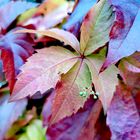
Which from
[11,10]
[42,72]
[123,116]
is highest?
[11,10]

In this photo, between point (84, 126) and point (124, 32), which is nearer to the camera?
point (124, 32)

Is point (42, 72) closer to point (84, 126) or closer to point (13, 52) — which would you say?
point (13, 52)

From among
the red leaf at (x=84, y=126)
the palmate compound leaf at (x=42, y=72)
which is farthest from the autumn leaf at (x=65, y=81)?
the red leaf at (x=84, y=126)

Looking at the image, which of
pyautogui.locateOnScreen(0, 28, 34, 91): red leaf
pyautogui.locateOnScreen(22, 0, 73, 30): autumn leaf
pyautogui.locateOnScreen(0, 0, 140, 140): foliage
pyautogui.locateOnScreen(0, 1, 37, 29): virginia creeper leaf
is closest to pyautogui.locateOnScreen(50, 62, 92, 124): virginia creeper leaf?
pyautogui.locateOnScreen(0, 0, 140, 140): foliage

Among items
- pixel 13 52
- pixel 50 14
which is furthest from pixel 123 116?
pixel 50 14

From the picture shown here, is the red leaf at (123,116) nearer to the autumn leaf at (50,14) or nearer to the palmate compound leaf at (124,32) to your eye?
the palmate compound leaf at (124,32)

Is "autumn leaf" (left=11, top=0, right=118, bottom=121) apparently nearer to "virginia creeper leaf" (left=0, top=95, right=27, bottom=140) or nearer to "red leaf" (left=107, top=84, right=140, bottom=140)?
"red leaf" (left=107, top=84, right=140, bottom=140)

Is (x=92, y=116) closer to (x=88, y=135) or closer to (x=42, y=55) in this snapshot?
(x=88, y=135)
